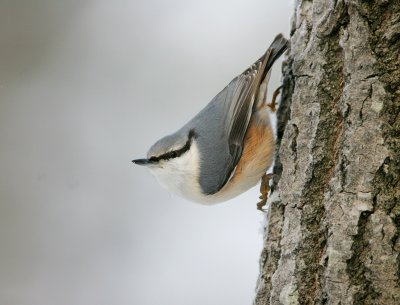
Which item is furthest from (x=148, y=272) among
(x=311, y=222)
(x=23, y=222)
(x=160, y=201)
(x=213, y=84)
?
(x=311, y=222)

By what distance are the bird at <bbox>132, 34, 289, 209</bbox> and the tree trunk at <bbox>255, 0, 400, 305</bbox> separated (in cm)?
62

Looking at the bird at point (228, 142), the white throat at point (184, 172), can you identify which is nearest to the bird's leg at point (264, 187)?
the bird at point (228, 142)

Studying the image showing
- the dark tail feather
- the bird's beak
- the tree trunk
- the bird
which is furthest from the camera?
the bird's beak

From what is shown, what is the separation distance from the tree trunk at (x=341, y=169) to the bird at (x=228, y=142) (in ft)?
2.05

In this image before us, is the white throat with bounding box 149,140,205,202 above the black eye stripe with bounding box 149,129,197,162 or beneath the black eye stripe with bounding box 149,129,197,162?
beneath

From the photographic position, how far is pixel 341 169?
1436 mm

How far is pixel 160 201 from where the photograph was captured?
3.31m

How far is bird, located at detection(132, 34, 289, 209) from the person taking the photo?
228cm

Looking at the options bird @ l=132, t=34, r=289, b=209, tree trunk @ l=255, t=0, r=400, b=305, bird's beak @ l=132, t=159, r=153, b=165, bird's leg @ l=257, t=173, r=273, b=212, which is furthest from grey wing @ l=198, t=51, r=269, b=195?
tree trunk @ l=255, t=0, r=400, b=305

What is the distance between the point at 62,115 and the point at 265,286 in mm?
2288

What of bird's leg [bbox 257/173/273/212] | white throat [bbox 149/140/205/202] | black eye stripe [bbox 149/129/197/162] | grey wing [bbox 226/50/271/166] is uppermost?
grey wing [bbox 226/50/271/166]

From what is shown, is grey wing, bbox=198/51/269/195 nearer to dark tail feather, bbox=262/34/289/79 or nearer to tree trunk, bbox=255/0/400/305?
dark tail feather, bbox=262/34/289/79

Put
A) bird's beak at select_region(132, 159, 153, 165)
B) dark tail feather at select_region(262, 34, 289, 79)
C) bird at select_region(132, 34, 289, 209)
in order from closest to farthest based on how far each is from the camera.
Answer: dark tail feather at select_region(262, 34, 289, 79)
bird at select_region(132, 34, 289, 209)
bird's beak at select_region(132, 159, 153, 165)

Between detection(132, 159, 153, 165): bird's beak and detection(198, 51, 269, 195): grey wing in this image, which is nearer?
detection(198, 51, 269, 195): grey wing
